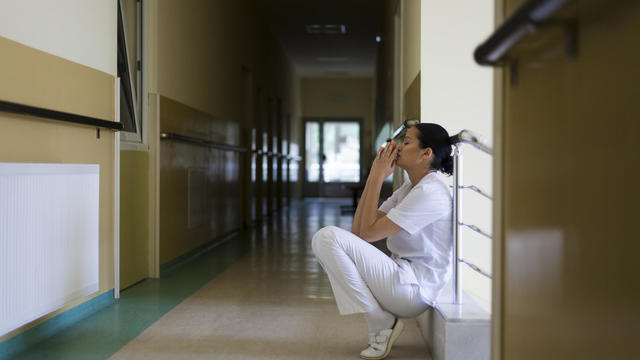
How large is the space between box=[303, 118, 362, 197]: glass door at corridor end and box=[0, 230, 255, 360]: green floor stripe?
12.1 metres

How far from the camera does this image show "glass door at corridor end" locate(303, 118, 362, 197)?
16.6 m

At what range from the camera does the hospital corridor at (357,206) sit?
91 centimetres

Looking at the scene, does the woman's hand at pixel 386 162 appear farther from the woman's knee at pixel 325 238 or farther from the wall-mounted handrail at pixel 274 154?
the wall-mounted handrail at pixel 274 154

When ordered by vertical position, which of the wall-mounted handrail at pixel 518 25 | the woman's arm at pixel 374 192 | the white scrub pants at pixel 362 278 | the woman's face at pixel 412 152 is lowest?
the white scrub pants at pixel 362 278

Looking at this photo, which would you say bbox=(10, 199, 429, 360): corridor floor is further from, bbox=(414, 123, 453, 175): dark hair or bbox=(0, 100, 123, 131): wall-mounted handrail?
bbox=(0, 100, 123, 131): wall-mounted handrail

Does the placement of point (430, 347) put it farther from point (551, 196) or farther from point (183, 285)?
point (183, 285)

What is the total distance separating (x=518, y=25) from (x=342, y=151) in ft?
51.7

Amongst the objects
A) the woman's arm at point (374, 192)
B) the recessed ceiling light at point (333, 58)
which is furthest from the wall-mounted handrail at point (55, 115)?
the recessed ceiling light at point (333, 58)

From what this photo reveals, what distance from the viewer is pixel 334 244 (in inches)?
88.4

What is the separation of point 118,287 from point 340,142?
13.5 metres

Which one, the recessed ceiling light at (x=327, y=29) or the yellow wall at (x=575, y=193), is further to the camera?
the recessed ceiling light at (x=327, y=29)

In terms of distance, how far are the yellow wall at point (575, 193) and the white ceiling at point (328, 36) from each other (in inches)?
309

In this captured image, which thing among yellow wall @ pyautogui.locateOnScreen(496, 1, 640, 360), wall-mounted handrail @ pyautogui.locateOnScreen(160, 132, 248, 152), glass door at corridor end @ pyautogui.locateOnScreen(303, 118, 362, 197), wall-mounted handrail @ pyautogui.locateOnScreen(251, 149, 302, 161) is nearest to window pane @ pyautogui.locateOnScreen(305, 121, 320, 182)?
glass door at corridor end @ pyautogui.locateOnScreen(303, 118, 362, 197)

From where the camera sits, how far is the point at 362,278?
2.27m
